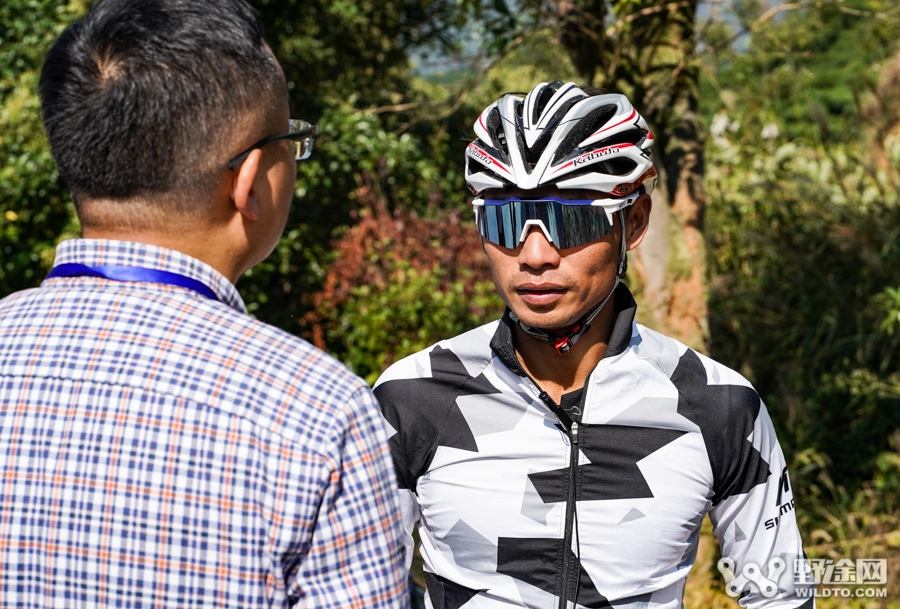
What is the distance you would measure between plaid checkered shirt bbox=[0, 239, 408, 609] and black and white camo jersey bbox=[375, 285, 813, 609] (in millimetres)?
804

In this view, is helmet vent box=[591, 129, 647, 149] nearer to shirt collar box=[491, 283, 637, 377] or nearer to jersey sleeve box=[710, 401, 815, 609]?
shirt collar box=[491, 283, 637, 377]

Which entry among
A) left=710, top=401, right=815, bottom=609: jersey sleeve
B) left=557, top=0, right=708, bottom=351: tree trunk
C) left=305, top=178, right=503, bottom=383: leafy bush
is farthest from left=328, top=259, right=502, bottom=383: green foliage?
left=710, top=401, right=815, bottom=609: jersey sleeve

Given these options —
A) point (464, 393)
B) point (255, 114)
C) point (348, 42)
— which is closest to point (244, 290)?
point (348, 42)

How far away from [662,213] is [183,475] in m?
3.64

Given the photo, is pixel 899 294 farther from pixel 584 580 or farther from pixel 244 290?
pixel 244 290

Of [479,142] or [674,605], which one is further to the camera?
[479,142]

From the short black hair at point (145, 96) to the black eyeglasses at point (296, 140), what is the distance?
0.04 m

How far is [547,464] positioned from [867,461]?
4.17 meters

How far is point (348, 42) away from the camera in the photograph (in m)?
8.10

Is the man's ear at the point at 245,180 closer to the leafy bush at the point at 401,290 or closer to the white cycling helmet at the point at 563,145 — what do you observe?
the white cycling helmet at the point at 563,145

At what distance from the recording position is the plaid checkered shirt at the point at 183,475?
3.76 feet

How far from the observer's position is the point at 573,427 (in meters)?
2.04

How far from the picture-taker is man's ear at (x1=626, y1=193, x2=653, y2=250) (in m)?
2.27

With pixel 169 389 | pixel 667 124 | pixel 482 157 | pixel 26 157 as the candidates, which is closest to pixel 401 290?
pixel 667 124
